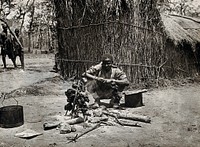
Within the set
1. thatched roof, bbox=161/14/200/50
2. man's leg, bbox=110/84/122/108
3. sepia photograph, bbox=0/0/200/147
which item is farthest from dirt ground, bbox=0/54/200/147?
thatched roof, bbox=161/14/200/50

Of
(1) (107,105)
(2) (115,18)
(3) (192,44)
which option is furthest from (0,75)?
(3) (192,44)

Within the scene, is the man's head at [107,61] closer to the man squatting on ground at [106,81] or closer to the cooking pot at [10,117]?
the man squatting on ground at [106,81]

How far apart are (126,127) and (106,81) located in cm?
128

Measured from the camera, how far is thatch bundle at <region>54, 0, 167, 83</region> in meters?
8.18

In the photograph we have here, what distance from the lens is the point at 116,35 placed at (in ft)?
26.8

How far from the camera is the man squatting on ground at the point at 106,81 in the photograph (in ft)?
19.4

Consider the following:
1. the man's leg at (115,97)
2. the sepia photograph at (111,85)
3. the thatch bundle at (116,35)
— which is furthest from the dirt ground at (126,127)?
the thatch bundle at (116,35)

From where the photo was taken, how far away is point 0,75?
10.4 m

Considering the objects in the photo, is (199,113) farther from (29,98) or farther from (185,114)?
(29,98)

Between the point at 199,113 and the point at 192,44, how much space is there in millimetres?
4150

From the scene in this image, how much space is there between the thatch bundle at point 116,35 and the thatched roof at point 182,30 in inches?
17.3

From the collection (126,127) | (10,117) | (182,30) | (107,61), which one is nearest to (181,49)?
(182,30)

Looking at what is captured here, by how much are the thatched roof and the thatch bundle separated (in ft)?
1.44

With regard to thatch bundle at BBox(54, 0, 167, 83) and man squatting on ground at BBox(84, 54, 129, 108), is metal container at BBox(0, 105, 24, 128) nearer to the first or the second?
man squatting on ground at BBox(84, 54, 129, 108)
